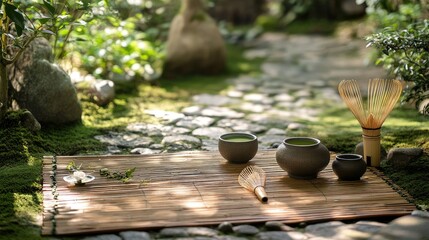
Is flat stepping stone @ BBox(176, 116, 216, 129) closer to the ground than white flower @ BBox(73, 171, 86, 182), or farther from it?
closer to the ground

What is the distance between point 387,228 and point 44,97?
312 cm

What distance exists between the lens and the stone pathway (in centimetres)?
319

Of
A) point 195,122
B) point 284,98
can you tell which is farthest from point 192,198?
point 284,98

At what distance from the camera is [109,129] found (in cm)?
521

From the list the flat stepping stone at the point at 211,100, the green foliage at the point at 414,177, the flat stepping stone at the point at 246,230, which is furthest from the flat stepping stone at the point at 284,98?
the flat stepping stone at the point at 246,230

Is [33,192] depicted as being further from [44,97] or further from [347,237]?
[347,237]

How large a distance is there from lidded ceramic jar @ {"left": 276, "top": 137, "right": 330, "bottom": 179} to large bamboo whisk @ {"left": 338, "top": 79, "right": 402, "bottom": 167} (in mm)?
451

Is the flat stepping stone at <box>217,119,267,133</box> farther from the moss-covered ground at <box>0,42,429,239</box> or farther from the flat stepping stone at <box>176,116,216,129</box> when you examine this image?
the moss-covered ground at <box>0,42,429,239</box>

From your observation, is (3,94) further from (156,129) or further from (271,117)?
(271,117)

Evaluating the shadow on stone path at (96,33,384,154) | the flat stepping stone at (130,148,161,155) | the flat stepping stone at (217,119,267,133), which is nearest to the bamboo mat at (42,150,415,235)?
the flat stepping stone at (130,148,161,155)

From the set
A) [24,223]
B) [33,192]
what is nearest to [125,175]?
[33,192]

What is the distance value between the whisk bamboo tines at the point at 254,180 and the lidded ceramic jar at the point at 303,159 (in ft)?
0.56

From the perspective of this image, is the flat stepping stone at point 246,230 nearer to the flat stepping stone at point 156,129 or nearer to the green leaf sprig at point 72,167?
the green leaf sprig at point 72,167

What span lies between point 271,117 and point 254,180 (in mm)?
2083
